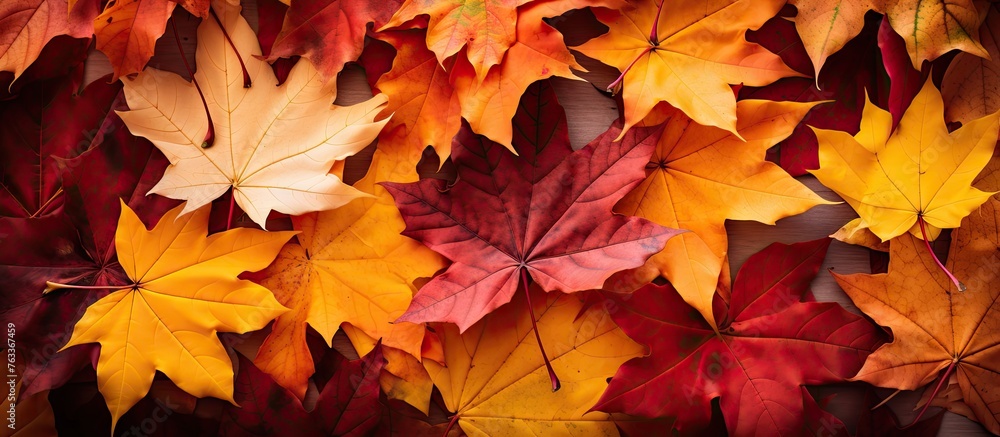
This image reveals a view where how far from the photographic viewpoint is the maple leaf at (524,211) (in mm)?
679

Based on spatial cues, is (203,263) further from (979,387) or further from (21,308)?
(979,387)

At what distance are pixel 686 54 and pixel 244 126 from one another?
562mm

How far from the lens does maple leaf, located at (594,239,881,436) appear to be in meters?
0.71

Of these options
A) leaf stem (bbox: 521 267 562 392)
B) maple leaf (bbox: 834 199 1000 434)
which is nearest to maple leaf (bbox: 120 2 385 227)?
leaf stem (bbox: 521 267 562 392)

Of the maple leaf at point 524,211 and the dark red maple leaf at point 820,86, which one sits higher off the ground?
the dark red maple leaf at point 820,86

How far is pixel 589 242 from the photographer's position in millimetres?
690

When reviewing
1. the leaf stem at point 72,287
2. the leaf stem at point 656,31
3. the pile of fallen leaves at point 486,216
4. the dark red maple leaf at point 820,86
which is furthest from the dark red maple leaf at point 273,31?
the dark red maple leaf at point 820,86

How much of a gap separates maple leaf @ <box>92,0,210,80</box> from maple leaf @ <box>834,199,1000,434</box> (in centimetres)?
89

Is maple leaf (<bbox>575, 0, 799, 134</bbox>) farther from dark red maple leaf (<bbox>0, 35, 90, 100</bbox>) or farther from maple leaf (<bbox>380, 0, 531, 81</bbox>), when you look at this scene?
dark red maple leaf (<bbox>0, 35, 90, 100</bbox>)

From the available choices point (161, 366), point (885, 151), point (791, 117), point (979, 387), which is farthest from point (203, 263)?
point (979, 387)

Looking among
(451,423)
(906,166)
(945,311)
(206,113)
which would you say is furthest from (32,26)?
(945,311)

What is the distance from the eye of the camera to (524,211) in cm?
71

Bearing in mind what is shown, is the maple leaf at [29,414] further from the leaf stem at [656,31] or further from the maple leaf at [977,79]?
the maple leaf at [977,79]

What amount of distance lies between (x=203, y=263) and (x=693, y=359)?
0.63 meters
